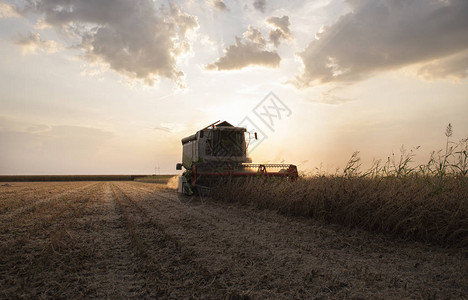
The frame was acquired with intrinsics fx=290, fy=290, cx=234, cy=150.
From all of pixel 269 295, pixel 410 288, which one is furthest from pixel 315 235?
pixel 269 295

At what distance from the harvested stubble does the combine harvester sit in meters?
4.01

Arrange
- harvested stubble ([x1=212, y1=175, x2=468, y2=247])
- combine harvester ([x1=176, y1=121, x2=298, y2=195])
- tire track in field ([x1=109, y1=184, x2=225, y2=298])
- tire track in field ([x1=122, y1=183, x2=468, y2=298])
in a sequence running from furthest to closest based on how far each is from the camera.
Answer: combine harvester ([x1=176, y1=121, x2=298, y2=195])
harvested stubble ([x1=212, y1=175, x2=468, y2=247])
tire track in field ([x1=122, y1=183, x2=468, y2=298])
tire track in field ([x1=109, y1=184, x2=225, y2=298])

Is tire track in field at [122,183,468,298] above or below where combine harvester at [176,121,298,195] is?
below

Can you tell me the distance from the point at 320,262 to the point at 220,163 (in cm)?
990

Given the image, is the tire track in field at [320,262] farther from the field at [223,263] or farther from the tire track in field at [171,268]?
the tire track in field at [171,268]

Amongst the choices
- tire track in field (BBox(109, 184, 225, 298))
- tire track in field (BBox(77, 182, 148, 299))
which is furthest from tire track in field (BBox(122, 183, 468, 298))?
tire track in field (BBox(77, 182, 148, 299))

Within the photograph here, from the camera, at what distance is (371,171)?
7.52 m

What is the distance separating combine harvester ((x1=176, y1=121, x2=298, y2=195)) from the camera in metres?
12.0

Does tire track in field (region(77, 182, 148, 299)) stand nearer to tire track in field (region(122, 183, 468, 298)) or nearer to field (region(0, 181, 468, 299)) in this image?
field (region(0, 181, 468, 299))

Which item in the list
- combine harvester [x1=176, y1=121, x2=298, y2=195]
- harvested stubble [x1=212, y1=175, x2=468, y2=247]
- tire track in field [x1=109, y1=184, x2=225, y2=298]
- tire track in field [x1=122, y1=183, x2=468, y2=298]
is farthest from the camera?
combine harvester [x1=176, y1=121, x2=298, y2=195]

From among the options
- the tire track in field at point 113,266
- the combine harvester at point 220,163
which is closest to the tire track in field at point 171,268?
the tire track in field at point 113,266

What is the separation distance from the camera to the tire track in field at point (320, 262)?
298cm

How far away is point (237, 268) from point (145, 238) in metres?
2.23

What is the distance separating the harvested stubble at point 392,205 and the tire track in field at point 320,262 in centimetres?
35
